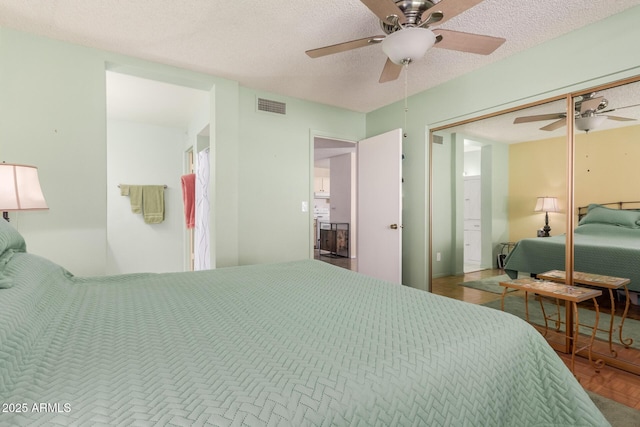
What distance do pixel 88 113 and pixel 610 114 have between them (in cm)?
381

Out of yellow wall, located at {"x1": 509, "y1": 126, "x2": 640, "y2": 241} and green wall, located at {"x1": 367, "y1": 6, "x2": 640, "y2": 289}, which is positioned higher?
green wall, located at {"x1": 367, "y1": 6, "x2": 640, "y2": 289}

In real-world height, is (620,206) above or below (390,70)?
below

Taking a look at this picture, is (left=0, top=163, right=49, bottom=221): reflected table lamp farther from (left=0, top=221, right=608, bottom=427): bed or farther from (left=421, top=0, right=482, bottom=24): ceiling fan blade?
(left=421, top=0, right=482, bottom=24): ceiling fan blade

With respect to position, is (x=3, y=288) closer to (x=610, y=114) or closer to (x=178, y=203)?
(x=610, y=114)

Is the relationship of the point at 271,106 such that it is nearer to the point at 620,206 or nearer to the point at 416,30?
the point at 416,30

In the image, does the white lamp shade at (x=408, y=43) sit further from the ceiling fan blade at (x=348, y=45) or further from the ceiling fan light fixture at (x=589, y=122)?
the ceiling fan light fixture at (x=589, y=122)

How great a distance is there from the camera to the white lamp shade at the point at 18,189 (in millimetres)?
1596

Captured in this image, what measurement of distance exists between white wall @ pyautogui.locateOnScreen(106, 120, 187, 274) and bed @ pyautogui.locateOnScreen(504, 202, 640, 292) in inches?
172

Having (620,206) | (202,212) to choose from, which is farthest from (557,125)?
(202,212)

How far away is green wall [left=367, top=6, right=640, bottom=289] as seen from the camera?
199 cm

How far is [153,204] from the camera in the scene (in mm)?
4324

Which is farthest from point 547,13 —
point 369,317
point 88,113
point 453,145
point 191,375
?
point 88,113

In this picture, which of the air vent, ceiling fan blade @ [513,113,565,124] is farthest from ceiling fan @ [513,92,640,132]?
the air vent

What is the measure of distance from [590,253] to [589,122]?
93cm
